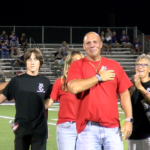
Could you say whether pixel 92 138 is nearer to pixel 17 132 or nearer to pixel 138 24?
pixel 17 132

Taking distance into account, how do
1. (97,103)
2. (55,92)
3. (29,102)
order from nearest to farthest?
(97,103) < (29,102) < (55,92)

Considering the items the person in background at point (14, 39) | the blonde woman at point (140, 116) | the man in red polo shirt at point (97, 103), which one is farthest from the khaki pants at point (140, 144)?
the person in background at point (14, 39)

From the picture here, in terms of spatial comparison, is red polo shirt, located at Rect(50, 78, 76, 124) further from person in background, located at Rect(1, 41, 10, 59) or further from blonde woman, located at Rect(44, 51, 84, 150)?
person in background, located at Rect(1, 41, 10, 59)

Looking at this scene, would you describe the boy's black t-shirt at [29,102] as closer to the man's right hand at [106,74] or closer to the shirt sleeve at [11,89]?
the shirt sleeve at [11,89]

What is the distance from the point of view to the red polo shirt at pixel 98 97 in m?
4.49

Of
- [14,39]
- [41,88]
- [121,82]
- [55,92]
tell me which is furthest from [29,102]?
[14,39]

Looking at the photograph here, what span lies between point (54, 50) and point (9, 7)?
13.2m

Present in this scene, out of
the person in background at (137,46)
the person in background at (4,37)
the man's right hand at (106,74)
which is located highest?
the person in background at (4,37)

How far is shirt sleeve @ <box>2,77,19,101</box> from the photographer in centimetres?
541

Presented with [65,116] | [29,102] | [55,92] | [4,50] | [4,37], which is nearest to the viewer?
[29,102]

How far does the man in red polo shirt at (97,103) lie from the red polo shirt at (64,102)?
96 cm

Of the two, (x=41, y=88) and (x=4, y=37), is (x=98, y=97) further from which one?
(x=4, y=37)

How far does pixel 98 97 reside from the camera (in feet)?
14.8

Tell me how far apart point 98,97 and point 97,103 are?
0.06 meters
